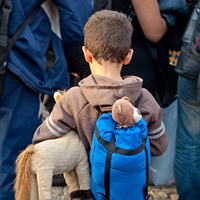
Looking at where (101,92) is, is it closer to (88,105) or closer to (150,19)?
(88,105)

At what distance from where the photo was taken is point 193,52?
2.03 m

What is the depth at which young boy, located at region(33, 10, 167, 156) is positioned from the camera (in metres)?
1.22

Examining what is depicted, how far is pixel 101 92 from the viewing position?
1.20 meters

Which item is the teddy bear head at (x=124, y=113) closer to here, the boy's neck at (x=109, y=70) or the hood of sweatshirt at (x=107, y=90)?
the hood of sweatshirt at (x=107, y=90)

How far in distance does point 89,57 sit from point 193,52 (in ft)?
3.22

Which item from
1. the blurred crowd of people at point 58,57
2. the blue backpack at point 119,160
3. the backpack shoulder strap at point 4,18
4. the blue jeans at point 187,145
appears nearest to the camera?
the blue backpack at point 119,160


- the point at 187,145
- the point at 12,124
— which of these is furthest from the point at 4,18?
the point at 187,145

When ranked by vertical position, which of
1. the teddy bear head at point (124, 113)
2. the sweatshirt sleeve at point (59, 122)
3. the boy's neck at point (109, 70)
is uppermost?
the boy's neck at point (109, 70)

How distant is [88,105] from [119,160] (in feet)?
1.01

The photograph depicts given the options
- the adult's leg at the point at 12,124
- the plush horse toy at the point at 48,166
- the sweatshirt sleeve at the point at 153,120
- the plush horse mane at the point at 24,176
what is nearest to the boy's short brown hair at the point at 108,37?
the sweatshirt sleeve at the point at 153,120

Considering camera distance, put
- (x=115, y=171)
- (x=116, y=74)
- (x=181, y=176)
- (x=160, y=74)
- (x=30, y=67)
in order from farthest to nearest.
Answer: (x=181, y=176), (x=160, y=74), (x=30, y=67), (x=116, y=74), (x=115, y=171)

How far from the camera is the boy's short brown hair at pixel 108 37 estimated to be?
130 centimetres

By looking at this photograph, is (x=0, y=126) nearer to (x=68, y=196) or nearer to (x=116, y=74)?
(x=68, y=196)

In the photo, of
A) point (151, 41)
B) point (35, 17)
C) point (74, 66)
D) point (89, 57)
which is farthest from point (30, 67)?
point (151, 41)
